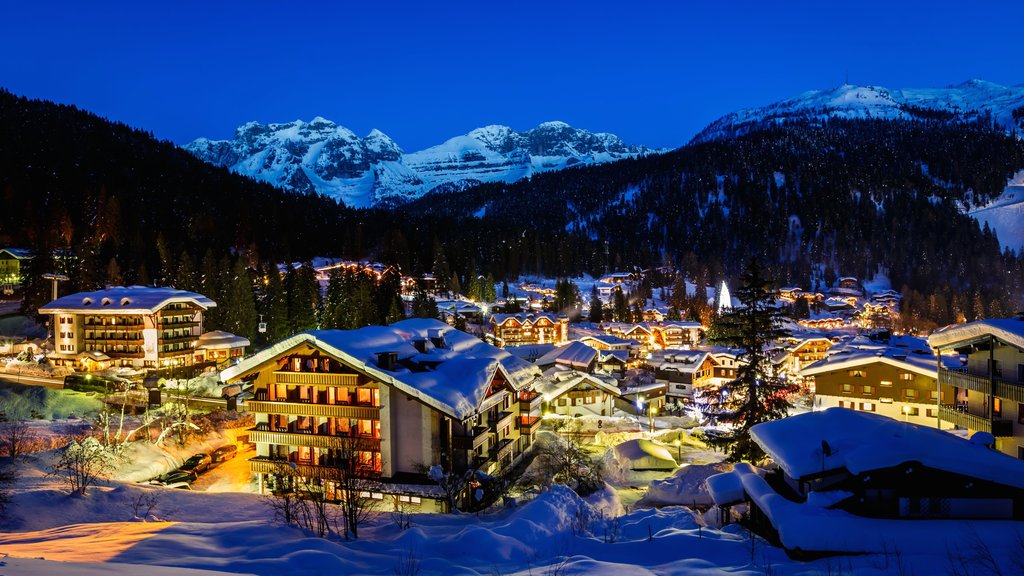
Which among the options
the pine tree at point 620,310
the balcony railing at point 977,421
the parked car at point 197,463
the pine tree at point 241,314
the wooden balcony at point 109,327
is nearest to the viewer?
the balcony railing at point 977,421

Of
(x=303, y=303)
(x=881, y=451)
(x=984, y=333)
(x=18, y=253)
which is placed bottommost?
(x=881, y=451)

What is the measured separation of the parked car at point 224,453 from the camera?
113 ft

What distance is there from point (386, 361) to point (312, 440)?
17.8ft

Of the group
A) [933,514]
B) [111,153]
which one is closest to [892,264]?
[933,514]

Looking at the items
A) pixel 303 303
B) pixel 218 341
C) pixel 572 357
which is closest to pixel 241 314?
pixel 303 303

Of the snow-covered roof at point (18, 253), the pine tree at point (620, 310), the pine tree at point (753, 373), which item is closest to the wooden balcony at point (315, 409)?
the pine tree at point (753, 373)

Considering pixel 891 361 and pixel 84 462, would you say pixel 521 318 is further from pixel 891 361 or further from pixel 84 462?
pixel 84 462

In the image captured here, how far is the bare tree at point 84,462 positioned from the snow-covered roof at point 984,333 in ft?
114

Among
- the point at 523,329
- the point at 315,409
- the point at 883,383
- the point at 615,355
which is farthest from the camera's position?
the point at 523,329

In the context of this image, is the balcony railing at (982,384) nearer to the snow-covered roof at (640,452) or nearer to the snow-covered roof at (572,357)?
the snow-covered roof at (640,452)

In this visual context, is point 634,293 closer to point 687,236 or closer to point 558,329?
point 558,329

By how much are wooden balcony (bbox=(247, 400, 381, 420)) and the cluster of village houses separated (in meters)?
Answer: 0.06

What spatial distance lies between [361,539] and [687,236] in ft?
641

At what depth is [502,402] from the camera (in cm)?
3231
